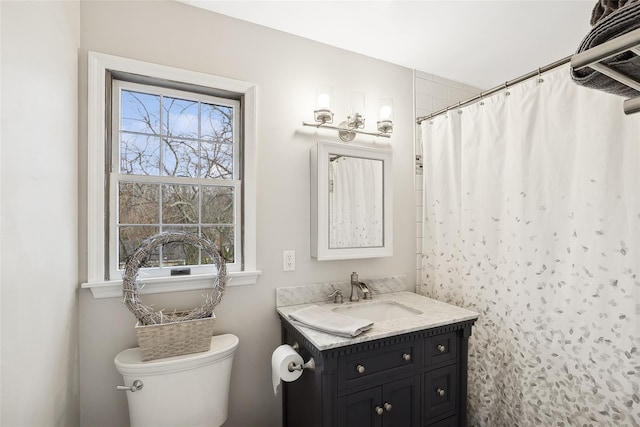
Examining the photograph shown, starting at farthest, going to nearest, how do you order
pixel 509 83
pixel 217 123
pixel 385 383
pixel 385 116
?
pixel 385 116
pixel 217 123
pixel 509 83
pixel 385 383

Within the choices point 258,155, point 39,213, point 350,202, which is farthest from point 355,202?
point 39,213

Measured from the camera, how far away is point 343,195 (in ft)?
5.99

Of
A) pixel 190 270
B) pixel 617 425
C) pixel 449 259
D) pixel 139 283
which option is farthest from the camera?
pixel 449 259

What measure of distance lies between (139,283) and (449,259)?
1.78m

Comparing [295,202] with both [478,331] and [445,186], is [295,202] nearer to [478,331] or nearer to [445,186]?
[445,186]

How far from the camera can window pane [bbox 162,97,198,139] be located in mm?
1579

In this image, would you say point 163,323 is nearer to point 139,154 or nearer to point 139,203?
point 139,203

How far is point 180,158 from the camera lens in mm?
1595

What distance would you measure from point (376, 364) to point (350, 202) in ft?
2.95

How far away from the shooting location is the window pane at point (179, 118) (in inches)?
62.2

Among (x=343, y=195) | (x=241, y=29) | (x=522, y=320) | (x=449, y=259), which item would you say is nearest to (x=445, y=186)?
(x=449, y=259)

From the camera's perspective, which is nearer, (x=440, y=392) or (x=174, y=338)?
(x=174, y=338)

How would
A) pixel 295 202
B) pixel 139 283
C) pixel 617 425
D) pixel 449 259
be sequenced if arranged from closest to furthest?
pixel 617 425 < pixel 139 283 < pixel 295 202 < pixel 449 259

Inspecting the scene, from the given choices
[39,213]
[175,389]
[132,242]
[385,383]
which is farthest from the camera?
[132,242]
